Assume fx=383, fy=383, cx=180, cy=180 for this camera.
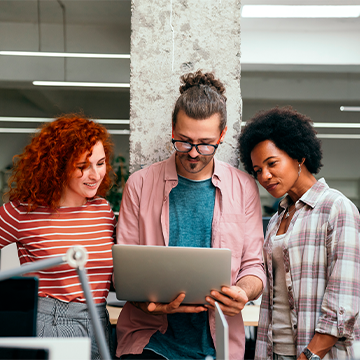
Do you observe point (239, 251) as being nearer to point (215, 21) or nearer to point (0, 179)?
point (215, 21)

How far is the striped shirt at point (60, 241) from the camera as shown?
1.41m

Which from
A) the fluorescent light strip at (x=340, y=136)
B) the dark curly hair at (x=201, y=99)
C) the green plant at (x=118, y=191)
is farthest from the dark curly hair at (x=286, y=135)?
the fluorescent light strip at (x=340, y=136)

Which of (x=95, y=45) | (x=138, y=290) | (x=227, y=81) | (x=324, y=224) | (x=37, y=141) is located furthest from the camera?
(x=95, y=45)

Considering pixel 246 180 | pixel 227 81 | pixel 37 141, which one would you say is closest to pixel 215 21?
pixel 227 81

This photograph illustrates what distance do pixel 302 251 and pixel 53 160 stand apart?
1025mm

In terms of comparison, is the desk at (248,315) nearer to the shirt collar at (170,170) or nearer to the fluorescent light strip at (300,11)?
the shirt collar at (170,170)

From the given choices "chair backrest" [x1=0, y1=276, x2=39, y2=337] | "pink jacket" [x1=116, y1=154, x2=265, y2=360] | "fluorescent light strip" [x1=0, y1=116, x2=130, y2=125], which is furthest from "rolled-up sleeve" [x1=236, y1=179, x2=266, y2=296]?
"fluorescent light strip" [x1=0, y1=116, x2=130, y2=125]

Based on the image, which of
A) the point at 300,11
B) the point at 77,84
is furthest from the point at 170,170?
the point at 300,11

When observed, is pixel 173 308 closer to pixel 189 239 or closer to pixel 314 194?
pixel 189 239

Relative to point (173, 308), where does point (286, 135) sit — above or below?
above

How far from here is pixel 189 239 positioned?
148cm

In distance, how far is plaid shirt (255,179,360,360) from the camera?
134cm

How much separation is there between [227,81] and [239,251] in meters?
0.78

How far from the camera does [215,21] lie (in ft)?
5.86
